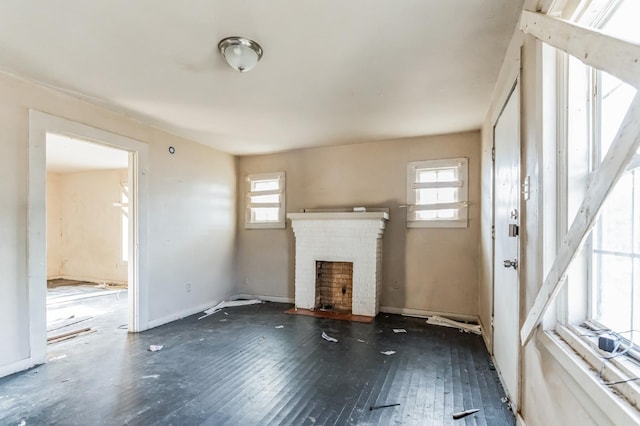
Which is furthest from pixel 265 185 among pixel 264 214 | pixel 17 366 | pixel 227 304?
pixel 17 366

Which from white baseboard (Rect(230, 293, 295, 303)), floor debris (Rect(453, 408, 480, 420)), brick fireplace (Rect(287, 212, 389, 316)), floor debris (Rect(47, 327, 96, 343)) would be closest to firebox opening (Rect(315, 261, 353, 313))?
brick fireplace (Rect(287, 212, 389, 316))

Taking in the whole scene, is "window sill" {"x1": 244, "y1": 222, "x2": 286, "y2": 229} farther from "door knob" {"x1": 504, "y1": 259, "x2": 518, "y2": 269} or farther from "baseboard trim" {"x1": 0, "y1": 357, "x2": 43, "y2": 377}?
"door knob" {"x1": 504, "y1": 259, "x2": 518, "y2": 269}

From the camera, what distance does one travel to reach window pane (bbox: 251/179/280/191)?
5441mm

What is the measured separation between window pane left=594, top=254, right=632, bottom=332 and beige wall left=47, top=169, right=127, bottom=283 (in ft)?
25.2

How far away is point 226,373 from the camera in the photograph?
270 cm

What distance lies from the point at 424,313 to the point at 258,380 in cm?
262

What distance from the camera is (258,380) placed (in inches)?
101

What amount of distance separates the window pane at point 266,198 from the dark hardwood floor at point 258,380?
2.24m

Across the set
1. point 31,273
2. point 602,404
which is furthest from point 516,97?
point 31,273

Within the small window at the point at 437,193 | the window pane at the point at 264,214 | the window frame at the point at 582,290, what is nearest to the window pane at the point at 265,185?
the window pane at the point at 264,214

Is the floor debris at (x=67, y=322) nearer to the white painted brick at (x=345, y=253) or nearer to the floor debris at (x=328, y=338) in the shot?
the white painted brick at (x=345, y=253)

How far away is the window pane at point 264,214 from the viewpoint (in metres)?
5.45

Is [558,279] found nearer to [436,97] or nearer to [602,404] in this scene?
[602,404]

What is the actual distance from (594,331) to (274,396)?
6.45 feet
